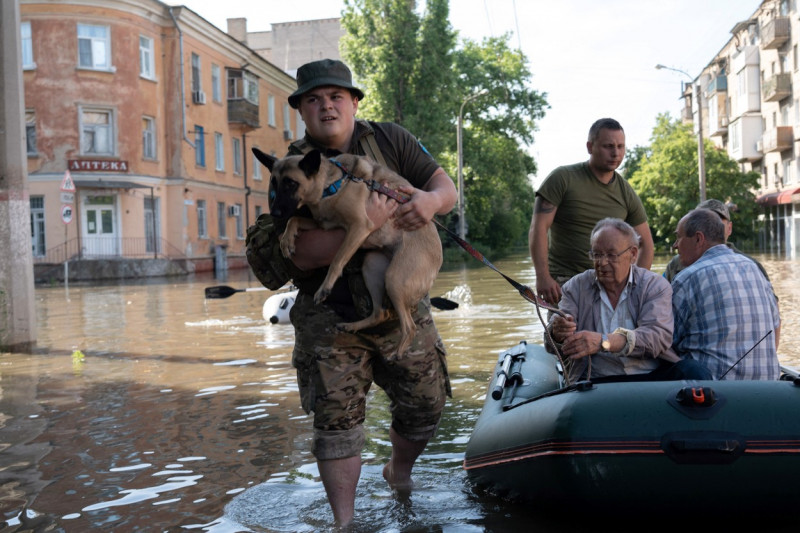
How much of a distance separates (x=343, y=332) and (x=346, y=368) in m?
0.17

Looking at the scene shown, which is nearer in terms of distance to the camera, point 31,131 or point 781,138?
point 31,131

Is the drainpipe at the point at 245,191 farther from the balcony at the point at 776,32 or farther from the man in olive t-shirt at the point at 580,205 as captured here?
the man in olive t-shirt at the point at 580,205

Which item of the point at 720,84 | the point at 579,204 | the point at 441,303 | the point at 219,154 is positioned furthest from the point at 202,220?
the point at 720,84

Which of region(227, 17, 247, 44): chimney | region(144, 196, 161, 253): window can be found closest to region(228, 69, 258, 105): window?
region(227, 17, 247, 44): chimney

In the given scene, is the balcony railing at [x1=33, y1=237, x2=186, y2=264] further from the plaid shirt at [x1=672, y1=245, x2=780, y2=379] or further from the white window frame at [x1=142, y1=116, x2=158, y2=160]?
the plaid shirt at [x1=672, y1=245, x2=780, y2=379]

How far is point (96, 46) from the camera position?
3123cm

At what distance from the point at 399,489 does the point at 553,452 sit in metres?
1.05

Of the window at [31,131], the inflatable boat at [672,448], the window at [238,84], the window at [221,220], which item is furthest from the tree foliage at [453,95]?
the inflatable boat at [672,448]

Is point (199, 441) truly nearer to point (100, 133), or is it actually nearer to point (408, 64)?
point (100, 133)

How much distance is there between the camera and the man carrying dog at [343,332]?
12.1 ft

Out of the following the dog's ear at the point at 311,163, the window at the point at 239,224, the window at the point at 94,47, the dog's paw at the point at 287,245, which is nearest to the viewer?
the dog's ear at the point at 311,163

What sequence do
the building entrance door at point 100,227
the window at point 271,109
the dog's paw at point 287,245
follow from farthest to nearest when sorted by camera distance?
the window at point 271,109 < the building entrance door at point 100,227 < the dog's paw at point 287,245

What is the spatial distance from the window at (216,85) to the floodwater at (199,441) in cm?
2818

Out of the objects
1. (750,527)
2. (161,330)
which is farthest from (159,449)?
(161,330)
